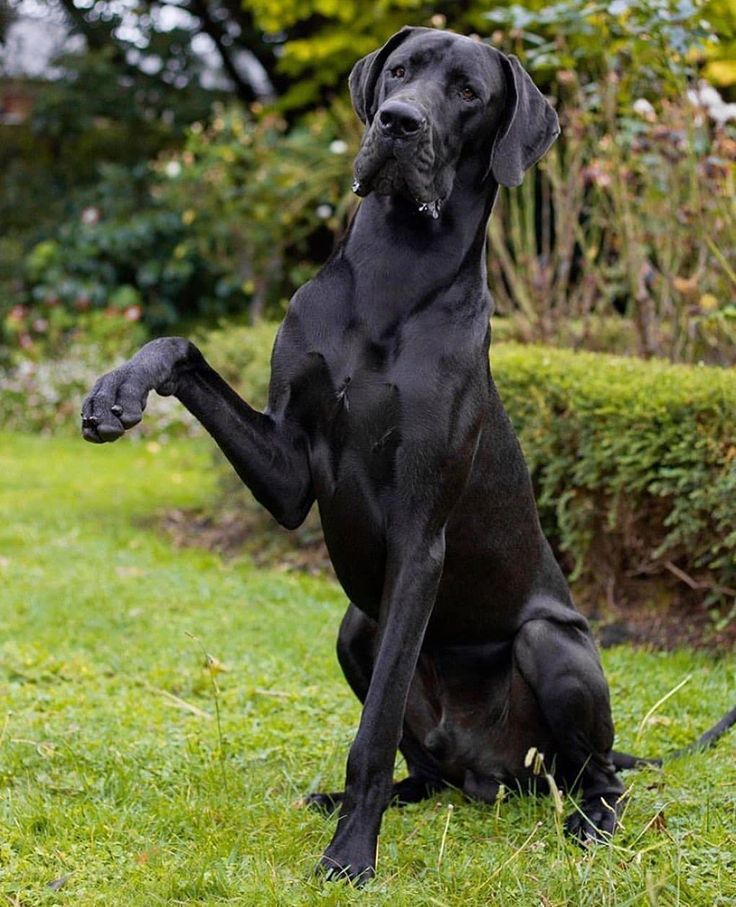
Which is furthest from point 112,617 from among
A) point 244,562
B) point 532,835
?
point 532,835

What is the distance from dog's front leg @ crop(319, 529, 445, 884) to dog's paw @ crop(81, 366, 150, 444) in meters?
0.64

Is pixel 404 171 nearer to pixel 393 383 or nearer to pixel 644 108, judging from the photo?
pixel 393 383

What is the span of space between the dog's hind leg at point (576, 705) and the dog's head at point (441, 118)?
1.13 meters

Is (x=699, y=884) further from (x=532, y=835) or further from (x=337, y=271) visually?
(x=337, y=271)

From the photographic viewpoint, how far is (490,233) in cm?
794

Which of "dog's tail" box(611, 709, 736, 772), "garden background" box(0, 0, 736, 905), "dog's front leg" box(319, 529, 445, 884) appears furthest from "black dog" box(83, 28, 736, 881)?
"dog's tail" box(611, 709, 736, 772)

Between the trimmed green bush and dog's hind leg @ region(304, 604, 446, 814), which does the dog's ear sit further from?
the trimmed green bush

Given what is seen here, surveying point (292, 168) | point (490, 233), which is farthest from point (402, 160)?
point (292, 168)

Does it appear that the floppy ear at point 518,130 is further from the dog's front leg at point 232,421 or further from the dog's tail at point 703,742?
the dog's tail at point 703,742

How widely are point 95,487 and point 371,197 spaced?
248 inches

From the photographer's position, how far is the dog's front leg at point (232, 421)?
2707 mm

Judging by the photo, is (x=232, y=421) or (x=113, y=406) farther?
(x=232, y=421)

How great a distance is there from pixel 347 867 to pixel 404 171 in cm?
147

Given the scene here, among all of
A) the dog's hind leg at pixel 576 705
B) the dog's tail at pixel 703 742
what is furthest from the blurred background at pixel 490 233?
the dog's hind leg at pixel 576 705
